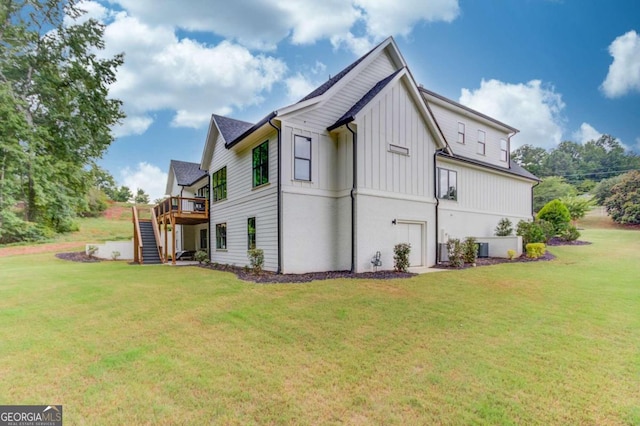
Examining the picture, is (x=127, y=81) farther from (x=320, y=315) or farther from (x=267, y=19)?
(x=320, y=315)

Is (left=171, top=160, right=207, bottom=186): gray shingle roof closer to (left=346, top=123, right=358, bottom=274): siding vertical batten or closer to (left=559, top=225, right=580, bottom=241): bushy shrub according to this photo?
(left=346, top=123, right=358, bottom=274): siding vertical batten

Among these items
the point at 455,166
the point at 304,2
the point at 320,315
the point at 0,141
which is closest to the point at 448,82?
the point at 455,166

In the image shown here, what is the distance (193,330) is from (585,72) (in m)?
29.5

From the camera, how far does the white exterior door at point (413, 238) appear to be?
485 inches

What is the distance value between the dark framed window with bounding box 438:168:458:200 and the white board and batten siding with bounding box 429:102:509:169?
6.42 feet

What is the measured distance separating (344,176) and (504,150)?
47.6ft

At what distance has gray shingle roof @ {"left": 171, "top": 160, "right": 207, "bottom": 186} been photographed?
2281 centimetres

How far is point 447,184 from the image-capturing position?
15.5 metres

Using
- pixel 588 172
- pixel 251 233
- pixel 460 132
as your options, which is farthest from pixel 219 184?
pixel 588 172

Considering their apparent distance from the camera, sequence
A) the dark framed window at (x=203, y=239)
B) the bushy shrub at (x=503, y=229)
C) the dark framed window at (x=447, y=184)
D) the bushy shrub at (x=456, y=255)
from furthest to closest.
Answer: the dark framed window at (x=203, y=239), the bushy shrub at (x=503, y=229), the dark framed window at (x=447, y=184), the bushy shrub at (x=456, y=255)

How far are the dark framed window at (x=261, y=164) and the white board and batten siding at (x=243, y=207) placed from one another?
248mm

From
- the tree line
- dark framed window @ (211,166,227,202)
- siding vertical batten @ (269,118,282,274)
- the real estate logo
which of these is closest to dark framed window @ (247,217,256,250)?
siding vertical batten @ (269,118,282,274)

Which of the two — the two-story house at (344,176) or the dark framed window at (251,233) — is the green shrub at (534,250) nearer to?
the two-story house at (344,176)

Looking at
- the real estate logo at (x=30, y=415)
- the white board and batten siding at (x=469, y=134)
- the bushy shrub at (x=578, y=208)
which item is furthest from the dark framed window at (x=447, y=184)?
the bushy shrub at (x=578, y=208)
